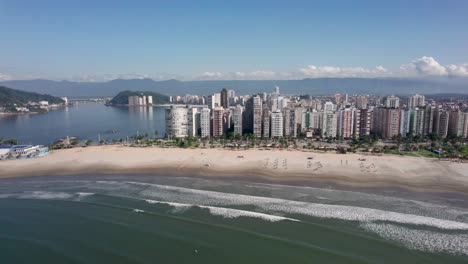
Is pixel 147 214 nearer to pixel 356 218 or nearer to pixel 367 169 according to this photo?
pixel 356 218

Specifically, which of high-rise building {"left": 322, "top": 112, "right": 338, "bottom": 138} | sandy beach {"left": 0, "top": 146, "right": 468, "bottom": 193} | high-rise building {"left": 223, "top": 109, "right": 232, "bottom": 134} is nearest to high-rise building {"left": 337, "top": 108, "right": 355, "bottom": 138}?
high-rise building {"left": 322, "top": 112, "right": 338, "bottom": 138}

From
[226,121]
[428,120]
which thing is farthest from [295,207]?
[428,120]

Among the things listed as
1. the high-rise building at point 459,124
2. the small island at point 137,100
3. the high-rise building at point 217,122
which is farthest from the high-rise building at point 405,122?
the small island at point 137,100

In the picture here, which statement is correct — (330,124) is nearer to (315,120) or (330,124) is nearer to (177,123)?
(315,120)

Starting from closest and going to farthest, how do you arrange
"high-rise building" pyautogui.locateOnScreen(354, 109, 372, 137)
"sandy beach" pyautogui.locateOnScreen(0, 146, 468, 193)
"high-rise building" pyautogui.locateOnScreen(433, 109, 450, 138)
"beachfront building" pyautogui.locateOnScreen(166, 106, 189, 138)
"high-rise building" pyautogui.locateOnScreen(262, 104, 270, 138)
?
"sandy beach" pyautogui.locateOnScreen(0, 146, 468, 193) → "high-rise building" pyautogui.locateOnScreen(433, 109, 450, 138) → "high-rise building" pyautogui.locateOnScreen(354, 109, 372, 137) → "high-rise building" pyautogui.locateOnScreen(262, 104, 270, 138) → "beachfront building" pyautogui.locateOnScreen(166, 106, 189, 138)

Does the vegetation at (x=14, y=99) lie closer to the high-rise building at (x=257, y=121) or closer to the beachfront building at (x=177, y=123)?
the beachfront building at (x=177, y=123)

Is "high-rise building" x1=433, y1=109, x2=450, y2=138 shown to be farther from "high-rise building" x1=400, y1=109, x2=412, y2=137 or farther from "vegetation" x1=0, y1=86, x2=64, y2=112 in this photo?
"vegetation" x1=0, y1=86, x2=64, y2=112
